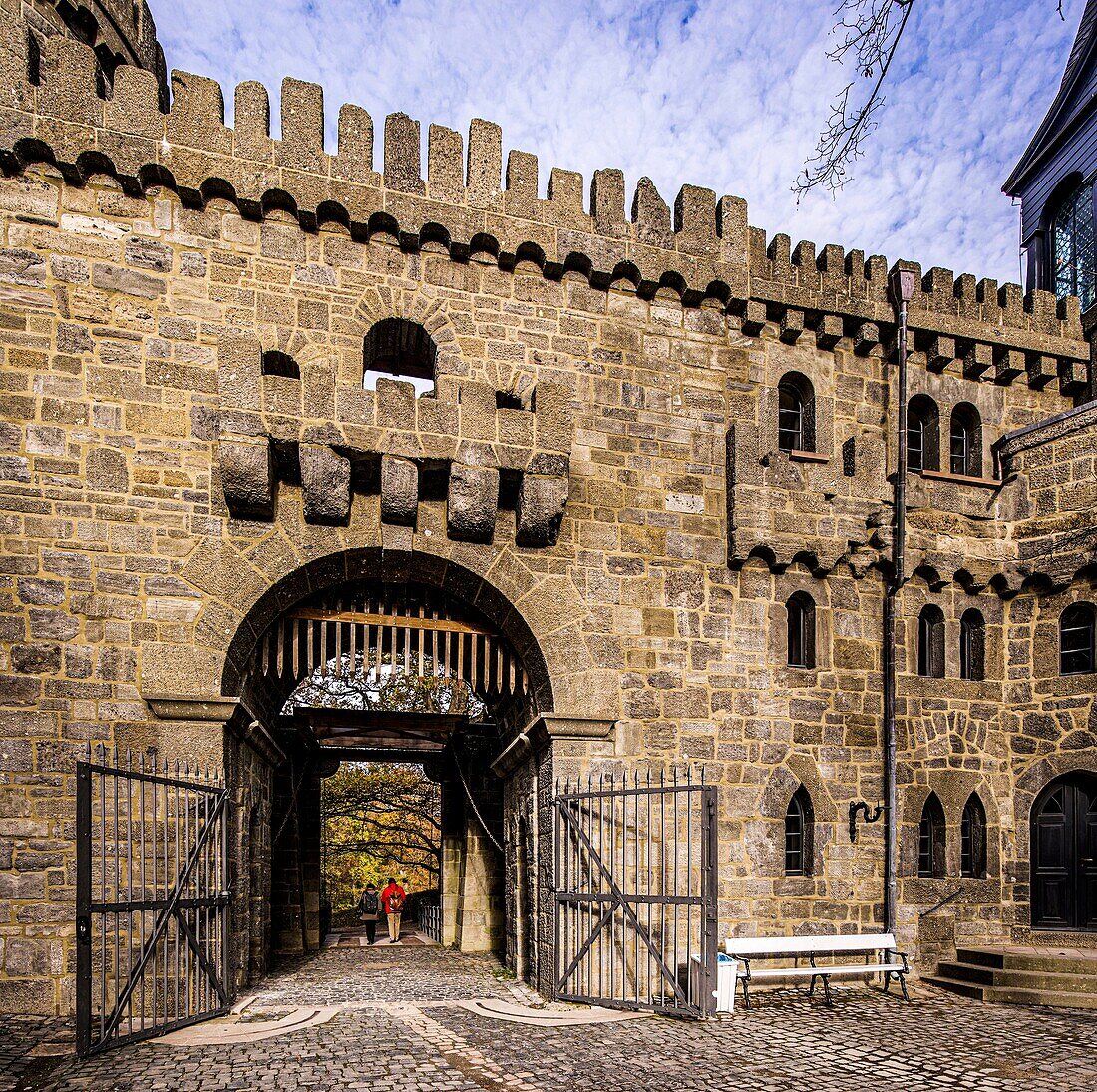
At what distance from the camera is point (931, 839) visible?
10000 mm

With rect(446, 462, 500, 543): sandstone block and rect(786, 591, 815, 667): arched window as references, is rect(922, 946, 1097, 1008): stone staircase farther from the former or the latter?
rect(446, 462, 500, 543): sandstone block

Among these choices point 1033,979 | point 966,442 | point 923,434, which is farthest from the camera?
point 966,442

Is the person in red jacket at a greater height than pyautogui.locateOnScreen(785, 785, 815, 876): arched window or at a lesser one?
lesser

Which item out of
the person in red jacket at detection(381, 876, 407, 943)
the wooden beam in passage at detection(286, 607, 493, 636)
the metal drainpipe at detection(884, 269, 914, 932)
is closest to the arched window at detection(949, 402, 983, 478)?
the metal drainpipe at detection(884, 269, 914, 932)

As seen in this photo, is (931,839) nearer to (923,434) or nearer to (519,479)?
(923,434)

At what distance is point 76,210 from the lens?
7.94m

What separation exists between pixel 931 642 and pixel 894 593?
2.85 ft

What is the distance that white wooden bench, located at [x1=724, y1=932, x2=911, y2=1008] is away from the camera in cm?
830

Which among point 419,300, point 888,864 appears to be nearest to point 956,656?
point 888,864

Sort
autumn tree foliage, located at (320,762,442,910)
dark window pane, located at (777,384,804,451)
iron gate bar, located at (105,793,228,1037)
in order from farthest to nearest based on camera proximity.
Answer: autumn tree foliage, located at (320,762,442,910) → dark window pane, located at (777,384,804,451) → iron gate bar, located at (105,793,228,1037)

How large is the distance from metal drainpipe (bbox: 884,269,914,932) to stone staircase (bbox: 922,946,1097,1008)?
78 cm

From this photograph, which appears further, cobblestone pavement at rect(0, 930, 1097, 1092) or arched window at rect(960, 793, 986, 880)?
arched window at rect(960, 793, 986, 880)

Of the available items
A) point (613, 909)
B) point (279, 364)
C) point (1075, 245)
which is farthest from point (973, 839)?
point (1075, 245)

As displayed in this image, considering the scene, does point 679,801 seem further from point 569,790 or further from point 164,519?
point 164,519
